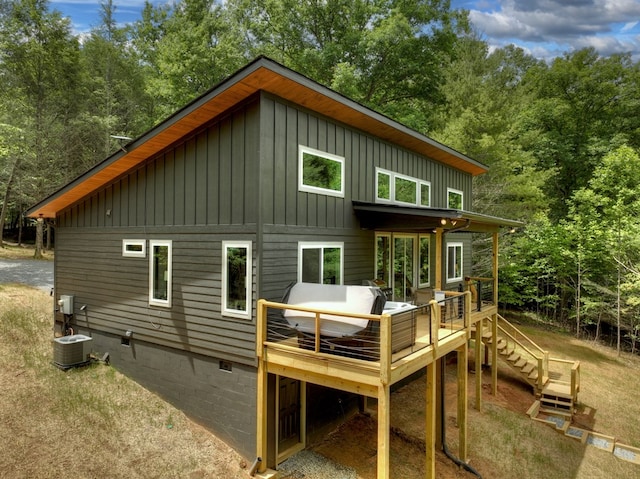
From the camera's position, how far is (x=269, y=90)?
658 centimetres

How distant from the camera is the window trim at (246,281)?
6617 mm

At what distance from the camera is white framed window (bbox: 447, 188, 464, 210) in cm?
1354

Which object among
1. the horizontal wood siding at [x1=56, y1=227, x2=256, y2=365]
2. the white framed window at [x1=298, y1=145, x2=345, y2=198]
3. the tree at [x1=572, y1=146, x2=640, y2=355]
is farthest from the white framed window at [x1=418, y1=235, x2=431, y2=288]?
the tree at [x1=572, y1=146, x2=640, y2=355]

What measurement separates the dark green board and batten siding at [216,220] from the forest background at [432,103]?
36.0ft

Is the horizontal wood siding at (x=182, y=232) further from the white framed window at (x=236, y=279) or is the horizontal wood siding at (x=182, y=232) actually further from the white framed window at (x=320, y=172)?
the white framed window at (x=320, y=172)

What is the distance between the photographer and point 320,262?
7773 millimetres

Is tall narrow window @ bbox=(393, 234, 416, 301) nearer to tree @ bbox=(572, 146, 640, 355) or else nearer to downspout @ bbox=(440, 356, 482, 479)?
downspout @ bbox=(440, 356, 482, 479)

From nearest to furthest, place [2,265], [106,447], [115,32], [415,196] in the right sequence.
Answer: [106,447]
[415,196]
[2,265]
[115,32]

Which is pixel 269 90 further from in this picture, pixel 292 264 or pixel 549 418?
pixel 549 418

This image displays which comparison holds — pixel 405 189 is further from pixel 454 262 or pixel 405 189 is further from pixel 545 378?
pixel 545 378

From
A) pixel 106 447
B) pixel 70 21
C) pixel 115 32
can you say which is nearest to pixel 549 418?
pixel 106 447

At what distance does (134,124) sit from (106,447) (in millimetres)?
21167

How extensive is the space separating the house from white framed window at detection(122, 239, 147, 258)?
1.8 inches

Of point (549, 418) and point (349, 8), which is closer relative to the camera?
point (549, 418)
